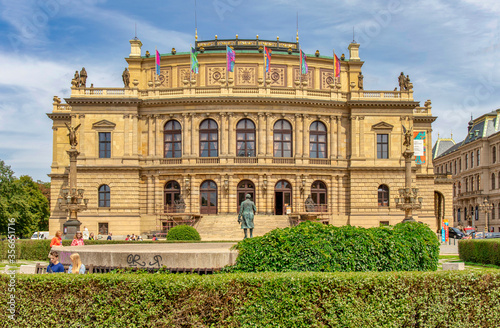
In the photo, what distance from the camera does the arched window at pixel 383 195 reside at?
182 ft

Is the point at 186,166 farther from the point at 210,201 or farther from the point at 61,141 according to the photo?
the point at 61,141

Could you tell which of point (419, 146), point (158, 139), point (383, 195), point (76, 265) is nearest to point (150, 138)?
point (158, 139)

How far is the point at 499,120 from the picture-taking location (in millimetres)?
85562

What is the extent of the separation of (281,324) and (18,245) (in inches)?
981

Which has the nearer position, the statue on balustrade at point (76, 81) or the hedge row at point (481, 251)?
the hedge row at point (481, 251)

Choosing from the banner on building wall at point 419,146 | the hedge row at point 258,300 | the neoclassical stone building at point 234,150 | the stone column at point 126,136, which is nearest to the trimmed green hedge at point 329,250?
the hedge row at point 258,300

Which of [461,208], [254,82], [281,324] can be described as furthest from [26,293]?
[461,208]

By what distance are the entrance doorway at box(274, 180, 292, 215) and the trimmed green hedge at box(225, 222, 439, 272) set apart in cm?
3888

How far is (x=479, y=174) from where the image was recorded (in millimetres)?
86562

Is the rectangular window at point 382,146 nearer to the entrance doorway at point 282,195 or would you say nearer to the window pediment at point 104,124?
the entrance doorway at point 282,195

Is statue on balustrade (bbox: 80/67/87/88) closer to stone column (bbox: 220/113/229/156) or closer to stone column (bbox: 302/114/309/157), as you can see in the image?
stone column (bbox: 220/113/229/156)

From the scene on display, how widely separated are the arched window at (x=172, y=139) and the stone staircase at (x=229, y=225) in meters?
8.14

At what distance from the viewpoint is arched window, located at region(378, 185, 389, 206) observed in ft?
182

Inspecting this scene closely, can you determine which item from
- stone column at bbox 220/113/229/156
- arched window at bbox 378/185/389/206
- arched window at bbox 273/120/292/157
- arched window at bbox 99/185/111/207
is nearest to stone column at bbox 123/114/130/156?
arched window at bbox 99/185/111/207
